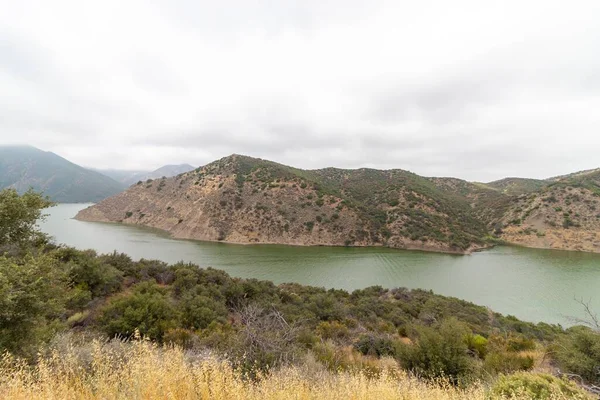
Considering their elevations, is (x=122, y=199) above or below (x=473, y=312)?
above

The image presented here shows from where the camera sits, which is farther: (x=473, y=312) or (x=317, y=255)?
(x=317, y=255)

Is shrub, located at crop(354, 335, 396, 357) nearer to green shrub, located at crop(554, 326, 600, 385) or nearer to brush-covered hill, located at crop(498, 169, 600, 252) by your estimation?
green shrub, located at crop(554, 326, 600, 385)

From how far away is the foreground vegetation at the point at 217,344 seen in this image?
3.26 metres

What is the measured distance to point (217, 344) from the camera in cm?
646

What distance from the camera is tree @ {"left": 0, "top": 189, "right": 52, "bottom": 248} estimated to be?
336 inches

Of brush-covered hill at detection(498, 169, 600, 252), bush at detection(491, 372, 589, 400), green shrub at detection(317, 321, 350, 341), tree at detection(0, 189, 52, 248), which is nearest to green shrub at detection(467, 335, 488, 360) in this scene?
green shrub at detection(317, 321, 350, 341)

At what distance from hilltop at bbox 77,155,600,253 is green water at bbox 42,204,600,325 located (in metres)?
4.12

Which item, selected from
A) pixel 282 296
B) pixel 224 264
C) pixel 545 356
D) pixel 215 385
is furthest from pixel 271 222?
pixel 215 385

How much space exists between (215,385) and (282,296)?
1328cm

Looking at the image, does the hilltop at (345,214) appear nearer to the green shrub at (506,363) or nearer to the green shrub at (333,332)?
the green shrub at (333,332)

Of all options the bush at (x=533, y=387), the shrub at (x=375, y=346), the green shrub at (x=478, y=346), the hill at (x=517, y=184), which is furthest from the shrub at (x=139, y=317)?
the hill at (x=517, y=184)

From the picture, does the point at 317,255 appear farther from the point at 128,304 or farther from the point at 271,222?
the point at 128,304

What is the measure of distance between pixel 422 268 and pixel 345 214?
70.4 feet

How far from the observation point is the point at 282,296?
51.5 ft
